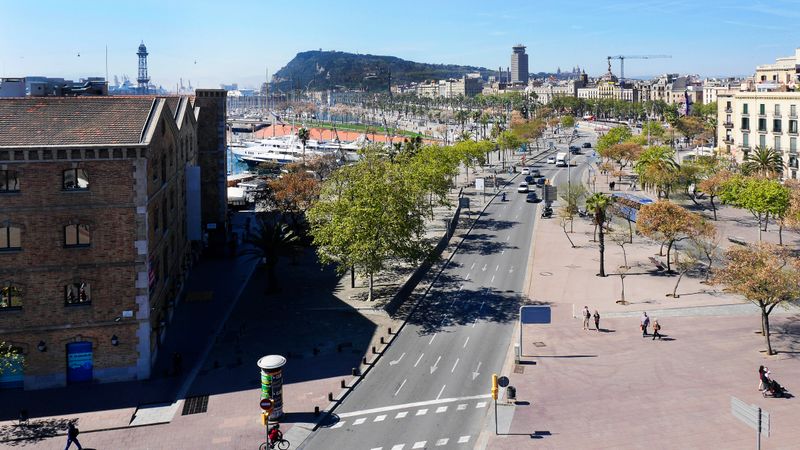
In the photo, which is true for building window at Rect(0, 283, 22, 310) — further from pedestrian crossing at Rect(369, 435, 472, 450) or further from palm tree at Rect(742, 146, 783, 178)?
palm tree at Rect(742, 146, 783, 178)

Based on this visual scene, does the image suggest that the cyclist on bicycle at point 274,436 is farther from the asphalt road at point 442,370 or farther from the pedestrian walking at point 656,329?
the pedestrian walking at point 656,329

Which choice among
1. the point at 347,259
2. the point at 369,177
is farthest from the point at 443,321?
the point at 369,177

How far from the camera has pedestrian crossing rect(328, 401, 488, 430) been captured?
104 feet

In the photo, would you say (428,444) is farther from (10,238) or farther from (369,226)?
(10,238)

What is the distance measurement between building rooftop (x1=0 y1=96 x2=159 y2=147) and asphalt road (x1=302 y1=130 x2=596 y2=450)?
1994 centimetres

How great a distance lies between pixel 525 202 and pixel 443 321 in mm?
56067

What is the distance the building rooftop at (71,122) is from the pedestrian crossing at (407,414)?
64.9ft

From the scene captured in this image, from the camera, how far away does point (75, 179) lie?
118 ft

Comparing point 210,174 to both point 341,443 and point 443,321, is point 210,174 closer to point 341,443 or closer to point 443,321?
point 443,321

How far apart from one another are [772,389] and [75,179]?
1542 inches

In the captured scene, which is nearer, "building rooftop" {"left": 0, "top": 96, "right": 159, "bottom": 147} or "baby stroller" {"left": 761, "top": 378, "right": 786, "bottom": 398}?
"baby stroller" {"left": 761, "top": 378, "right": 786, "bottom": 398}

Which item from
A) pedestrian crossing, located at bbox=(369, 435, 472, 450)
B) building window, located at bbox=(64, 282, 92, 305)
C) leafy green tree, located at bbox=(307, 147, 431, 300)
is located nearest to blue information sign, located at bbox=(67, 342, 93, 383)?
building window, located at bbox=(64, 282, 92, 305)

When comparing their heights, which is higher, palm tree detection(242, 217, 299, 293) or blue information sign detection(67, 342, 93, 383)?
palm tree detection(242, 217, 299, 293)

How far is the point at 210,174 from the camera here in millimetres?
72875
